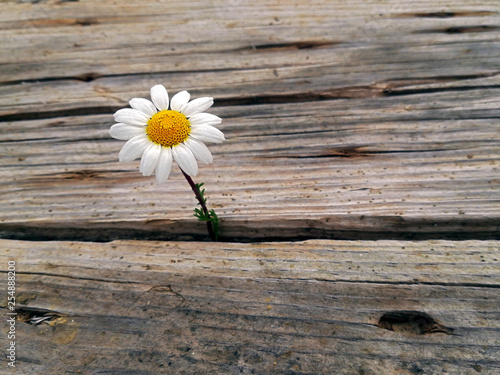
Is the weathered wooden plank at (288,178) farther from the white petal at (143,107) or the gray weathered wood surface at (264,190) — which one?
the white petal at (143,107)

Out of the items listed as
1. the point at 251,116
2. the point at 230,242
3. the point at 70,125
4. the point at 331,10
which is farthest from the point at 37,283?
the point at 331,10

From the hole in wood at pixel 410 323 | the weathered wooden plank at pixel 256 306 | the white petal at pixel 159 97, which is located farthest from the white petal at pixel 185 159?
the hole in wood at pixel 410 323

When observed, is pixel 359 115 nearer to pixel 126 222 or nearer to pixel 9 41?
pixel 126 222

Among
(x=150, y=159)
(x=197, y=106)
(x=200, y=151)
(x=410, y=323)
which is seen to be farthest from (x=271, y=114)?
(x=410, y=323)

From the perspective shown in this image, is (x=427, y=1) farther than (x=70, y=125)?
Yes

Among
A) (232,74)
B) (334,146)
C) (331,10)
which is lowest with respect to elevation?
(334,146)
